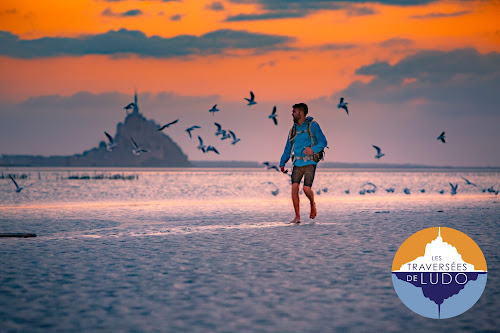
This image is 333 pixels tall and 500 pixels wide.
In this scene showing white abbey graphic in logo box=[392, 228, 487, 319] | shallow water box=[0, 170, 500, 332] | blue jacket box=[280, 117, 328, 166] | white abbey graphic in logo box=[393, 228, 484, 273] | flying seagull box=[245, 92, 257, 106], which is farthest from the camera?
flying seagull box=[245, 92, 257, 106]

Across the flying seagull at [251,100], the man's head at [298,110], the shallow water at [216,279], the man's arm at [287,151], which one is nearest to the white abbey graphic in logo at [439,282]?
the shallow water at [216,279]

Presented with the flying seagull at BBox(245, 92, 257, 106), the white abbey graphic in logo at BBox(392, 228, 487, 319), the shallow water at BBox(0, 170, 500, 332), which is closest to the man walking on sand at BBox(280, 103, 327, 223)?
the shallow water at BBox(0, 170, 500, 332)

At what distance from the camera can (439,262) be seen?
7.02 m

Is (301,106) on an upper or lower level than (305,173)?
upper

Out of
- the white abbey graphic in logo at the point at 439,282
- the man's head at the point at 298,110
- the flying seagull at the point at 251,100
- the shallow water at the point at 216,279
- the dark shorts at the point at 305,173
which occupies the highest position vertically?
the flying seagull at the point at 251,100

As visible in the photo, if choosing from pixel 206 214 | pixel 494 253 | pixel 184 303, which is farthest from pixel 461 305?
pixel 206 214

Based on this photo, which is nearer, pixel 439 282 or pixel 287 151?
pixel 439 282

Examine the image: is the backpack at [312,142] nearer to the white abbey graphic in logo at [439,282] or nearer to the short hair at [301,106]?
the short hair at [301,106]

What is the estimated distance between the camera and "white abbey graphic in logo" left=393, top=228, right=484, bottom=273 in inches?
274

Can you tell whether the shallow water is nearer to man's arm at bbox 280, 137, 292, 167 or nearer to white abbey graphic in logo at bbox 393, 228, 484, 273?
white abbey graphic in logo at bbox 393, 228, 484, 273

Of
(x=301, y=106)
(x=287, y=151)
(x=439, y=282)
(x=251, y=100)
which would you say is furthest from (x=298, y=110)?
(x=251, y=100)

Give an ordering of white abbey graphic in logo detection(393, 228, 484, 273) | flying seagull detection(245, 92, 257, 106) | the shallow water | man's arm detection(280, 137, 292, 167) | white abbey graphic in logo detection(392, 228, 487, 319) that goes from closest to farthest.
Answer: the shallow water, white abbey graphic in logo detection(392, 228, 487, 319), white abbey graphic in logo detection(393, 228, 484, 273), man's arm detection(280, 137, 292, 167), flying seagull detection(245, 92, 257, 106)

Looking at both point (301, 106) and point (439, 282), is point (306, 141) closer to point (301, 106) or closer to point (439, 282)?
point (301, 106)

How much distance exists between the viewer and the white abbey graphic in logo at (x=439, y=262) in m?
6.95
